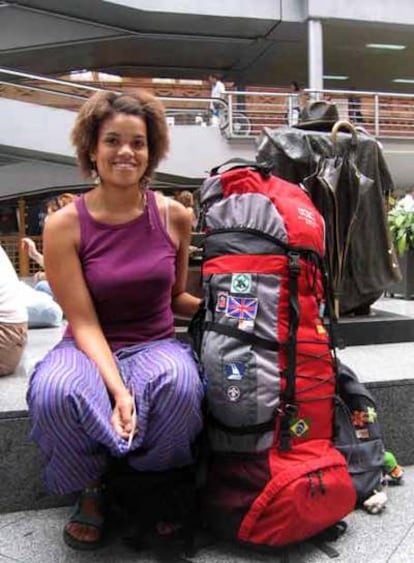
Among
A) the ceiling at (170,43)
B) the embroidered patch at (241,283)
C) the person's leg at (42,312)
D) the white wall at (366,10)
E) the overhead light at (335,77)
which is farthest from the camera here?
the overhead light at (335,77)

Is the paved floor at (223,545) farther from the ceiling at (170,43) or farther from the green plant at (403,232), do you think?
the ceiling at (170,43)

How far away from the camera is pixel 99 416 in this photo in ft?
5.27

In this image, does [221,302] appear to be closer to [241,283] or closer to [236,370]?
[241,283]

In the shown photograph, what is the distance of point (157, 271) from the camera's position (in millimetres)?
1929

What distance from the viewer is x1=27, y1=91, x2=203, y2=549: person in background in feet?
5.40

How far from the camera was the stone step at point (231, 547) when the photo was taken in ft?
5.81

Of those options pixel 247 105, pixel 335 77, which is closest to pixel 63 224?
pixel 247 105

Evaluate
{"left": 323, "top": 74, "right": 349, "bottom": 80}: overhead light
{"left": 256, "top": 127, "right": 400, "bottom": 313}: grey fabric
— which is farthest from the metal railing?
{"left": 256, "top": 127, "right": 400, "bottom": 313}: grey fabric

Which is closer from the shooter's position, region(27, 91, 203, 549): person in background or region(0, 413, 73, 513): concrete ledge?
region(27, 91, 203, 549): person in background

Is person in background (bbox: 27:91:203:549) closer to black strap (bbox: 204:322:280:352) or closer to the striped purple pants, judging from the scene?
the striped purple pants

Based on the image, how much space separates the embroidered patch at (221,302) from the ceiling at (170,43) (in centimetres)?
1267

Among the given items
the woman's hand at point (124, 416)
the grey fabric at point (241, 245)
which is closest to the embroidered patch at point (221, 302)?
the grey fabric at point (241, 245)

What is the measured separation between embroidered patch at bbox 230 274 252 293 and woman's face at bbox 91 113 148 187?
0.45 meters

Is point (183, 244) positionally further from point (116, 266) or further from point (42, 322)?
point (42, 322)
